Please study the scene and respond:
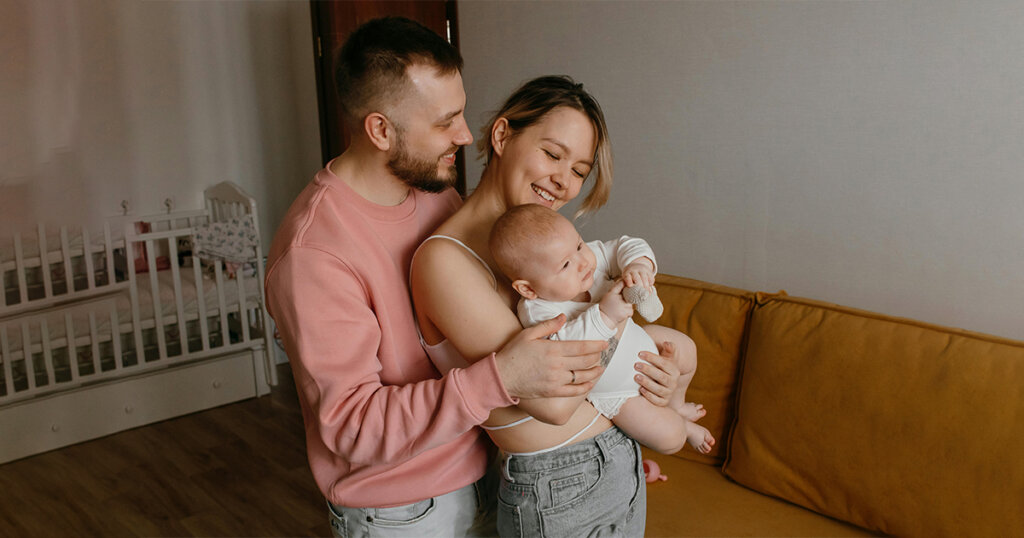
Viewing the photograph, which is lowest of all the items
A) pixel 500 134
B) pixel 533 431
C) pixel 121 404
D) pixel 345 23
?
pixel 121 404

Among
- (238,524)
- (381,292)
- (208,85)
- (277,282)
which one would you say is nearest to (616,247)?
(381,292)

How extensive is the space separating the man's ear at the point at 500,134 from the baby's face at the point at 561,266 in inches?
8.5

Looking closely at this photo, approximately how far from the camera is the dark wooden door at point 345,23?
3.57 meters

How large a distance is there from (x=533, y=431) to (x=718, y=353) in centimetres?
100

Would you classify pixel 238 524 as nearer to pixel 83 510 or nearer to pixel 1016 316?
pixel 83 510

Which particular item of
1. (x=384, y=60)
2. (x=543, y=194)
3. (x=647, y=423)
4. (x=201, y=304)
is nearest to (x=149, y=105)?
(x=201, y=304)

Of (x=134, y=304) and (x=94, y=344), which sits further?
(x=134, y=304)

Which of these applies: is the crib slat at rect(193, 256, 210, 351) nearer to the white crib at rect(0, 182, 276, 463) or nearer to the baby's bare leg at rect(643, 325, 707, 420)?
the white crib at rect(0, 182, 276, 463)

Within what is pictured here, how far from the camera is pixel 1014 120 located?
5.92ft

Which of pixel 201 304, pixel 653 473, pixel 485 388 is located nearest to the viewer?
pixel 485 388

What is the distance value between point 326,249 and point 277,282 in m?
0.09

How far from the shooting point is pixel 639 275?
1272 millimetres

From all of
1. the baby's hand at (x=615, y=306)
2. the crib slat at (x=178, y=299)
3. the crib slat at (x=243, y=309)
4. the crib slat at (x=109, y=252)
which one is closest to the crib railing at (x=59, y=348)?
the crib slat at (x=109, y=252)

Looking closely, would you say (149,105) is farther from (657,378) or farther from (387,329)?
(657,378)
